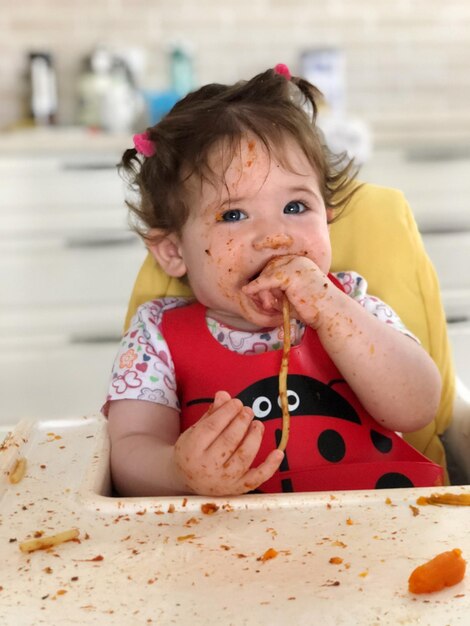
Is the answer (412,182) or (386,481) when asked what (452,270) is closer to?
(412,182)

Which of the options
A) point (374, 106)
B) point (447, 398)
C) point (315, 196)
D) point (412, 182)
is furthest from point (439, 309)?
point (374, 106)

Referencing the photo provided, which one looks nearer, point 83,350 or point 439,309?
point 439,309

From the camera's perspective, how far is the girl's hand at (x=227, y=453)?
817mm

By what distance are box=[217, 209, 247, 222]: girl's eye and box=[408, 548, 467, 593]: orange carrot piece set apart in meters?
0.55

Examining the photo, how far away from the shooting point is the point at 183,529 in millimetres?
776

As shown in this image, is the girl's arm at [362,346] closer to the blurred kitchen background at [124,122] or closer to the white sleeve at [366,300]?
the white sleeve at [366,300]

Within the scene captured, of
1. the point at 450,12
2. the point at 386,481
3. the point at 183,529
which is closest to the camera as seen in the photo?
the point at 183,529

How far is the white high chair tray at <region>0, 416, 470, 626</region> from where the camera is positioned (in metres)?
0.62

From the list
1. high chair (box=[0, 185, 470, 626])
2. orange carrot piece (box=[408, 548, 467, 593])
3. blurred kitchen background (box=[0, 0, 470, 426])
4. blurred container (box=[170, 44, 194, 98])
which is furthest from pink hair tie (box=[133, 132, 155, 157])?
blurred container (box=[170, 44, 194, 98])

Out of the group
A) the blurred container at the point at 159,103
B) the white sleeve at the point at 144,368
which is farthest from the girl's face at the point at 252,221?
the blurred container at the point at 159,103

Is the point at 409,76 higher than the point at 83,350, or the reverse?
the point at 409,76

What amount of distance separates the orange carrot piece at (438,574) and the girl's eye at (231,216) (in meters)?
0.55

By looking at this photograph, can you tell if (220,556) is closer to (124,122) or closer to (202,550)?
(202,550)

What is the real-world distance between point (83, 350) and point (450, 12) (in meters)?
1.91
